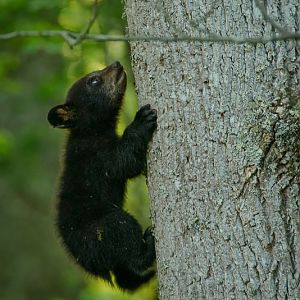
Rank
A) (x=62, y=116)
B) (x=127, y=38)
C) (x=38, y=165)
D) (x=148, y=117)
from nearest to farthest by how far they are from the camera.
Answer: (x=127, y=38) → (x=148, y=117) → (x=62, y=116) → (x=38, y=165)

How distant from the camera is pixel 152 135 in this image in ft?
13.0

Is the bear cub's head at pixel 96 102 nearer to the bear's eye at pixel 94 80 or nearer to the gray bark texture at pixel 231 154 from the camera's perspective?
the bear's eye at pixel 94 80

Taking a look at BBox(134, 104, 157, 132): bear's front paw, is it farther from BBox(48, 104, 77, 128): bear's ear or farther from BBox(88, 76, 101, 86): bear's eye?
BBox(88, 76, 101, 86): bear's eye

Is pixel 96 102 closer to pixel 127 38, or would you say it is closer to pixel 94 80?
pixel 94 80

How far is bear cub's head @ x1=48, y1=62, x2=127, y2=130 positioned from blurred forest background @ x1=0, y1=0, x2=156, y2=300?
3.75 m

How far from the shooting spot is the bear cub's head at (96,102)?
19.4 ft

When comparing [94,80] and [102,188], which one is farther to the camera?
[94,80]

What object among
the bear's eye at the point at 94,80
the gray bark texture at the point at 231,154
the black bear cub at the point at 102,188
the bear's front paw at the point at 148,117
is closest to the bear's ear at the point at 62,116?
the black bear cub at the point at 102,188

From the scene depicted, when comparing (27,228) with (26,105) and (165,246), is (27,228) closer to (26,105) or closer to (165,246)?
(26,105)

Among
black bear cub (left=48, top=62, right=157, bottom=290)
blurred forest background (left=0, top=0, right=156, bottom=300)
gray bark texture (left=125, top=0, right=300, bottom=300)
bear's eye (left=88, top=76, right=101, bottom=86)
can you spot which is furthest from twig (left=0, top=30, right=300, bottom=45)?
blurred forest background (left=0, top=0, right=156, bottom=300)

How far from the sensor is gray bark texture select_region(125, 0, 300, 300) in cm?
341

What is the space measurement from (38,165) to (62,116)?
19.7 feet

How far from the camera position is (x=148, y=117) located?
3932 mm

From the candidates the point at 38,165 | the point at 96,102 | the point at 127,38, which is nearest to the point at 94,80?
the point at 96,102
